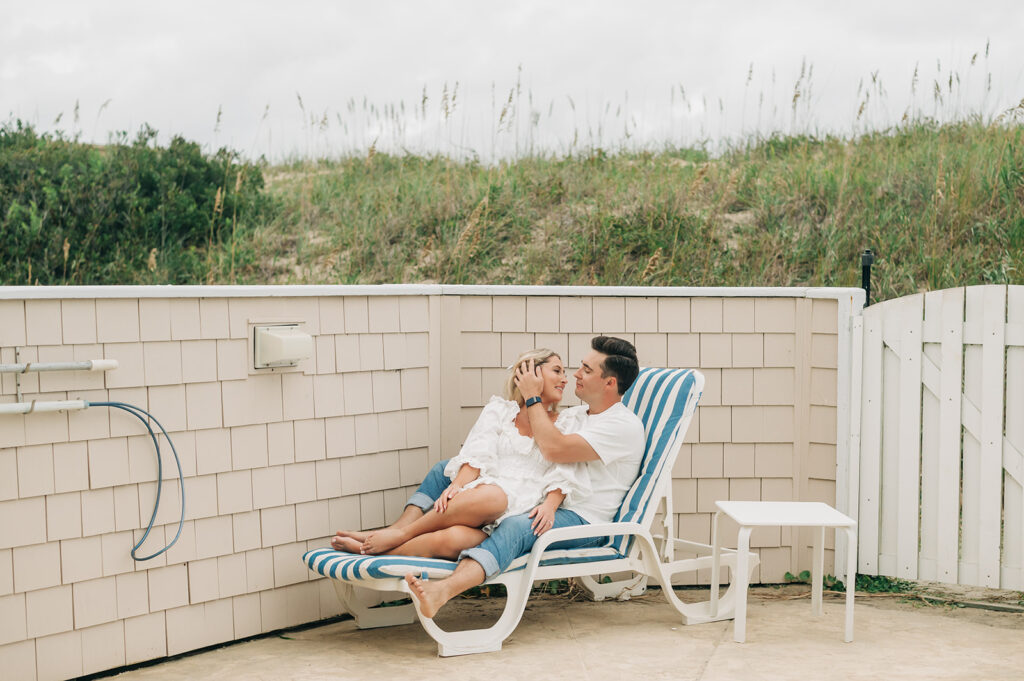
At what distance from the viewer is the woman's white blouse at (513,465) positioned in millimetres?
4105

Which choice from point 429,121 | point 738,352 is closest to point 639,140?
point 429,121

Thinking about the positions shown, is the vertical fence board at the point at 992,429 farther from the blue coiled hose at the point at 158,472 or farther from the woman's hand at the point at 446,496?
the blue coiled hose at the point at 158,472

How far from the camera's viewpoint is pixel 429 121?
9328 millimetres

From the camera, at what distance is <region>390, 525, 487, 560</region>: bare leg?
390 centimetres

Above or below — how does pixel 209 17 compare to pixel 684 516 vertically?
above

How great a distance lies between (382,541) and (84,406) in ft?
3.98

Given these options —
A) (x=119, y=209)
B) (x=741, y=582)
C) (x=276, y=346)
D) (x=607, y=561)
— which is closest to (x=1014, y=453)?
(x=741, y=582)

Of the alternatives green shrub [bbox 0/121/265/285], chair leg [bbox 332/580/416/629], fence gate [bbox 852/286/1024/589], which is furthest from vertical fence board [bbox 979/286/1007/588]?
green shrub [bbox 0/121/265/285]

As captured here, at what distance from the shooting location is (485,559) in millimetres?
3777

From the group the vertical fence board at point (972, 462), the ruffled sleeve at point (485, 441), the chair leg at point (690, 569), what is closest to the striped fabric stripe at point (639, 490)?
the chair leg at point (690, 569)

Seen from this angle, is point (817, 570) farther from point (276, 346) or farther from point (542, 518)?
point (276, 346)

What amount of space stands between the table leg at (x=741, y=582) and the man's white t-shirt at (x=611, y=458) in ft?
1.77

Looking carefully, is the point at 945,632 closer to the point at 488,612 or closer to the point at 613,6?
the point at 488,612

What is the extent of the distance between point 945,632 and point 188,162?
7037 mm
